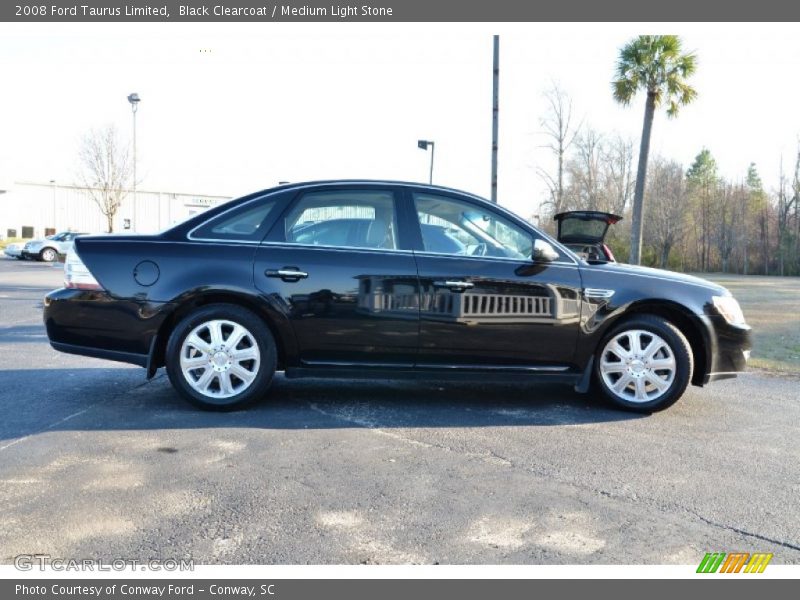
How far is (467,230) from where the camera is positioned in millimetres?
4949

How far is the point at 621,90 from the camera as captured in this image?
20016 mm

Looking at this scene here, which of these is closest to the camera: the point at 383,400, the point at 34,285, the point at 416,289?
the point at 416,289

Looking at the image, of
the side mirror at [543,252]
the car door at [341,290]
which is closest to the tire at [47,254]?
the car door at [341,290]

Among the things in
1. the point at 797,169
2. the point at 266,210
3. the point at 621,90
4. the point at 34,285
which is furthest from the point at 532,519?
the point at 797,169

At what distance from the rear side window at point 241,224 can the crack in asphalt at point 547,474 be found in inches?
55.2

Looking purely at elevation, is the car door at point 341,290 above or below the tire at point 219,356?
above

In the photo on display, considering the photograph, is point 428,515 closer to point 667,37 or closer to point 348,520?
point 348,520

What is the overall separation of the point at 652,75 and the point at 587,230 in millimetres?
12787

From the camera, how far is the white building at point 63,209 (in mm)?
53875

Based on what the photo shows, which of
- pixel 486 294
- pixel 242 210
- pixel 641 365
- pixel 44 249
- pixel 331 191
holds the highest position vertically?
pixel 331 191

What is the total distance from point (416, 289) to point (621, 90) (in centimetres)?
1792

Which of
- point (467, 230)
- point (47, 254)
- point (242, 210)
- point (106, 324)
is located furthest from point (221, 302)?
point (47, 254)

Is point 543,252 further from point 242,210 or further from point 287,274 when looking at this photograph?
point 242,210

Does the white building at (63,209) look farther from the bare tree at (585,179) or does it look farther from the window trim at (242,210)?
the window trim at (242,210)
